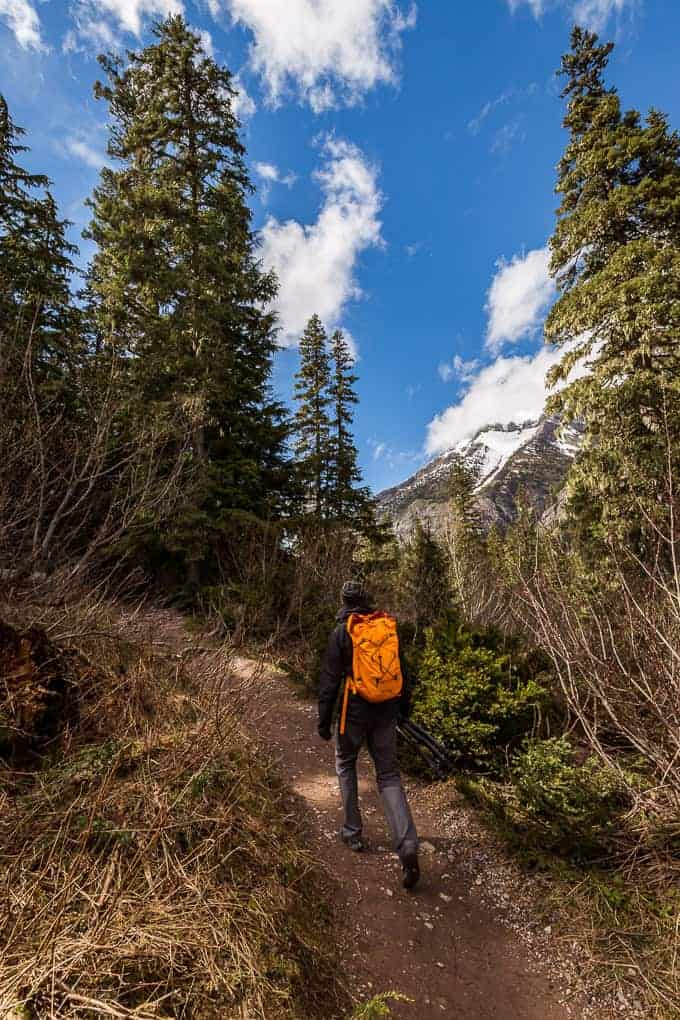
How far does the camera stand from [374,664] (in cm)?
369

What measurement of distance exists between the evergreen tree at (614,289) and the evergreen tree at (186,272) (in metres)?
8.81

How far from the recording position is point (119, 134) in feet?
48.7

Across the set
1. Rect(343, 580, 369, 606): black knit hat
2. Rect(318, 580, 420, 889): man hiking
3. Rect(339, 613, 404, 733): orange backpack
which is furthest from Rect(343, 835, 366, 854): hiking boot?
Rect(343, 580, 369, 606): black knit hat

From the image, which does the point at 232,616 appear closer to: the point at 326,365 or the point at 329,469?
the point at 329,469

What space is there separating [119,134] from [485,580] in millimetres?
19200

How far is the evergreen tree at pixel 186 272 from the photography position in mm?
11938

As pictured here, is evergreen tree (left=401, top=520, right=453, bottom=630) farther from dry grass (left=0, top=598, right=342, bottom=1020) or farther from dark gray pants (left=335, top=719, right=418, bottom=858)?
dry grass (left=0, top=598, right=342, bottom=1020)

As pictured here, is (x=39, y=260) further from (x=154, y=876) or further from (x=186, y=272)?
(x=154, y=876)

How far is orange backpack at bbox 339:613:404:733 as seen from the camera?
3.67m

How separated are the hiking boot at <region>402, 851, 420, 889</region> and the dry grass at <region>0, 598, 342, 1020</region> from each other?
27.9 inches

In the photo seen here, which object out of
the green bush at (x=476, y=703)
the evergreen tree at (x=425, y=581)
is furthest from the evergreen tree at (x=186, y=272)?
the green bush at (x=476, y=703)

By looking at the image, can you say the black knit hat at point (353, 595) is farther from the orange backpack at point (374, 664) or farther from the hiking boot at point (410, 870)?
the hiking boot at point (410, 870)

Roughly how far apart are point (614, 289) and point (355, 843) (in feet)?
38.1

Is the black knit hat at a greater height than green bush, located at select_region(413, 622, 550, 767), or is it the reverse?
the black knit hat
